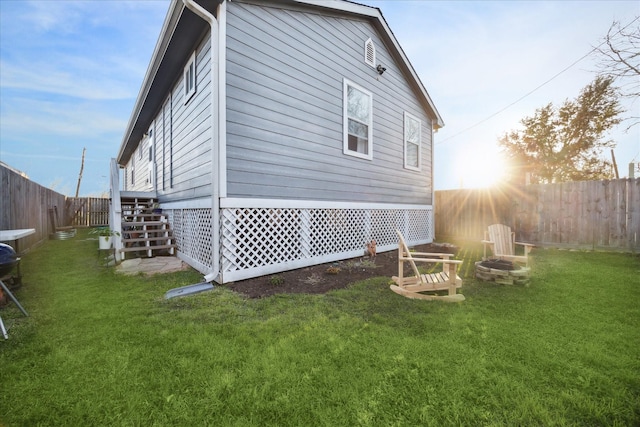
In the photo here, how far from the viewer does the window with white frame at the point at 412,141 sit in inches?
342

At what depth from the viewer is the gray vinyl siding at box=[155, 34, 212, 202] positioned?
16.0 ft

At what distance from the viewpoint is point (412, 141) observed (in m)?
9.03

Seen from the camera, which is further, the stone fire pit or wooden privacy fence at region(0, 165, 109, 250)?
wooden privacy fence at region(0, 165, 109, 250)

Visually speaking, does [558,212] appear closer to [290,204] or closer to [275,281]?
[290,204]


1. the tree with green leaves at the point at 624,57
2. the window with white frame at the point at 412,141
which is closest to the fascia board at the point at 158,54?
the window with white frame at the point at 412,141

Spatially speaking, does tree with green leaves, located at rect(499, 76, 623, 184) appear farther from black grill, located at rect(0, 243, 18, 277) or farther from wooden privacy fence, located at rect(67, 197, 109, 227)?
wooden privacy fence, located at rect(67, 197, 109, 227)

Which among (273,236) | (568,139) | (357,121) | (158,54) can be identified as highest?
(568,139)

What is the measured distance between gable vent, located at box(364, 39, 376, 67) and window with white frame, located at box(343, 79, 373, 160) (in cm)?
93

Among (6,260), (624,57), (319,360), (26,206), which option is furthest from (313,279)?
(624,57)

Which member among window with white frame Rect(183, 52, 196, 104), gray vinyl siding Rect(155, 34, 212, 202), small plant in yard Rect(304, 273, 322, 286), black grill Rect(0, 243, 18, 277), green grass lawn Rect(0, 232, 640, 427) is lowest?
green grass lawn Rect(0, 232, 640, 427)

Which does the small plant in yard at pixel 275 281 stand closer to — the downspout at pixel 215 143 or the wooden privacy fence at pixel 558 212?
the downspout at pixel 215 143

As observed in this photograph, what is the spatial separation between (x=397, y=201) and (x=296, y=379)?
6989 mm

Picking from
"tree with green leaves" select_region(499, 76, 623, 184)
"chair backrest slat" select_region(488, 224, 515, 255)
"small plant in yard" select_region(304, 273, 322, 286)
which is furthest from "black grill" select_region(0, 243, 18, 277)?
"tree with green leaves" select_region(499, 76, 623, 184)

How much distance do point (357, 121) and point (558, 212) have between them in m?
7.06
